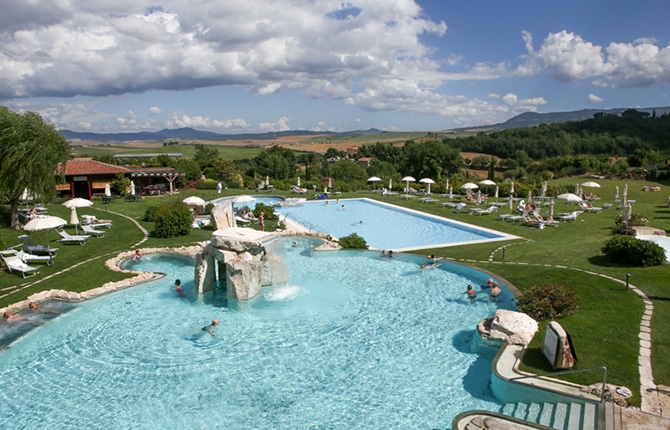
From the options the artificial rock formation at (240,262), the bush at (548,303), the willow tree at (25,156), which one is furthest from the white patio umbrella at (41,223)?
the bush at (548,303)

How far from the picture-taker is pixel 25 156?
A: 1991 centimetres

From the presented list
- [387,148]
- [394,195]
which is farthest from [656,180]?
[387,148]

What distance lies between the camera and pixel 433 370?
9539 millimetres

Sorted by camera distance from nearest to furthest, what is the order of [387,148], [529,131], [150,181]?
[150,181]
[387,148]
[529,131]

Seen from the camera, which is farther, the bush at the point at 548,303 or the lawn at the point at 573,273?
the bush at the point at 548,303

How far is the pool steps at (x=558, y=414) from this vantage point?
6.92 meters

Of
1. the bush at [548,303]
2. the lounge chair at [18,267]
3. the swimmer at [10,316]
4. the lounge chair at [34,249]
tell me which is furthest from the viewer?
the lounge chair at [34,249]

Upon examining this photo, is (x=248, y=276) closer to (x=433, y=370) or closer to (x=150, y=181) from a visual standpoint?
(x=433, y=370)

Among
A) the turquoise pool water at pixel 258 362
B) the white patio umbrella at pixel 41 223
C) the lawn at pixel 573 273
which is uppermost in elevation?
the white patio umbrella at pixel 41 223

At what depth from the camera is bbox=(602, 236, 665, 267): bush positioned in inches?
562

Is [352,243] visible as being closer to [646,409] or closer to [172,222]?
[172,222]

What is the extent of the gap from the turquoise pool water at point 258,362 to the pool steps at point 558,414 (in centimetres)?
47

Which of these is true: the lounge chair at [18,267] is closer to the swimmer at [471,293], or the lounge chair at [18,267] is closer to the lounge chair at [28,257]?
the lounge chair at [28,257]

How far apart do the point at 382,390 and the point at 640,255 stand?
37.0 ft
